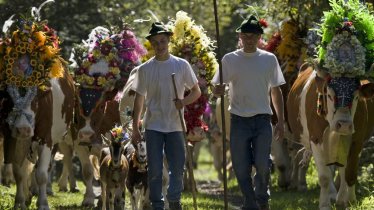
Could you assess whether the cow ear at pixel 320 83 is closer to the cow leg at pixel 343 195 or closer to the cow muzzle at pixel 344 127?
the cow muzzle at pixel 344 127

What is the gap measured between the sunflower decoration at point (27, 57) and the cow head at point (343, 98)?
3649 mm

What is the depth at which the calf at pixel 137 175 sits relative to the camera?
14.1m

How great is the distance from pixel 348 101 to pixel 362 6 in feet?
4.60

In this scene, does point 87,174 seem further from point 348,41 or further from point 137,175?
point 348,41

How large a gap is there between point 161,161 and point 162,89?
0.80 meters

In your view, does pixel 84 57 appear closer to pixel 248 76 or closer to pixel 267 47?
pixel 267 47

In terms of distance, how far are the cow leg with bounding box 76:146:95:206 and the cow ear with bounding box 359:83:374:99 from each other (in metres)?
4.86

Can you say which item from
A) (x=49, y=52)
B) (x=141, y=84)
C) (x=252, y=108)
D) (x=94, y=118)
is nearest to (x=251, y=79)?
(x=252, y=108)

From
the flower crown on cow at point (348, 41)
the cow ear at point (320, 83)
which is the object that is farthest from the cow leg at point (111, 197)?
the flower crown on cow at point (348, 41)

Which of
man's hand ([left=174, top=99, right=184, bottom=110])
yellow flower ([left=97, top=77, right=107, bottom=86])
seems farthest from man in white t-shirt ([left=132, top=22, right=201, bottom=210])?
yellow flower ([left=97, top=77, right=107, bottom=86])

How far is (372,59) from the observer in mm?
14312

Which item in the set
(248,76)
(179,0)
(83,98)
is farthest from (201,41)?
(179,0)

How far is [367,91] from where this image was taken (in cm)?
1403

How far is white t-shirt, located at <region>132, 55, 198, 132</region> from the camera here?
40.4 ft
